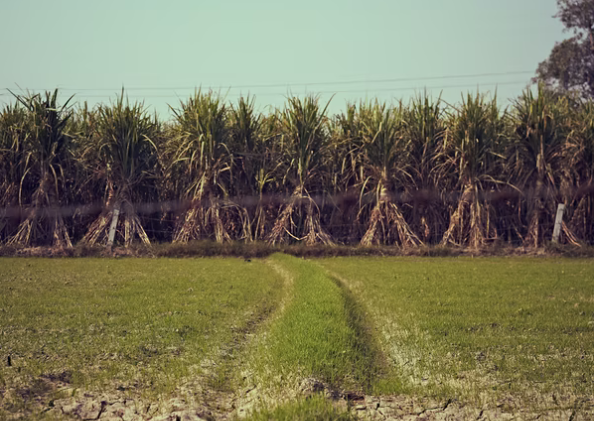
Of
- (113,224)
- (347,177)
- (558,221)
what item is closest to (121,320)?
(113,224)

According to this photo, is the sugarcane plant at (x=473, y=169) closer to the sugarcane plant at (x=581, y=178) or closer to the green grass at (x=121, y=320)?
the sugarcane plant at (x=581, y=178)

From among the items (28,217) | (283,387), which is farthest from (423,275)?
(28,217)

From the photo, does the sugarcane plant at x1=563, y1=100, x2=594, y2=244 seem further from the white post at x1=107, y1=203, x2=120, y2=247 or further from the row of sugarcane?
the white post at x1=107, y1=203, x2=120, y2=247

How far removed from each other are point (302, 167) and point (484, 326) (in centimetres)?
1015

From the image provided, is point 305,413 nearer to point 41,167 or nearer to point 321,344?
point 321,344

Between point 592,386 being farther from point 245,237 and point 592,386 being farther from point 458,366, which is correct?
point 245,237

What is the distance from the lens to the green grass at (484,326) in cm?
477

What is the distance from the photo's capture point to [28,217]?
16.2 meters

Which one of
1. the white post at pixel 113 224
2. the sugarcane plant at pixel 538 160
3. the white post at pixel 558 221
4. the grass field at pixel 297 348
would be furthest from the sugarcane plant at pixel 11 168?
the white post at pixel 558 221

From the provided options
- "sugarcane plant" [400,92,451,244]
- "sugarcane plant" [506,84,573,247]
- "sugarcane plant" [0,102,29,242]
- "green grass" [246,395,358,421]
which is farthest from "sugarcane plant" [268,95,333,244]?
"green grass" [246,395,358,421]

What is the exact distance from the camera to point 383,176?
16.1 m

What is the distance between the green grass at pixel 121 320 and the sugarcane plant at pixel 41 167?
3774 mm

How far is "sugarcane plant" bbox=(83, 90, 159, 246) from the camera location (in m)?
16.0

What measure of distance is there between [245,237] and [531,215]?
7.11 m
